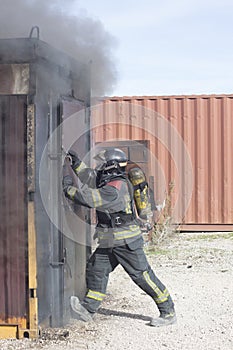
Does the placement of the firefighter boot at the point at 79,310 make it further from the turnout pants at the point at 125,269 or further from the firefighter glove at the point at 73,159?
the firefighter glove at the point at 73,159

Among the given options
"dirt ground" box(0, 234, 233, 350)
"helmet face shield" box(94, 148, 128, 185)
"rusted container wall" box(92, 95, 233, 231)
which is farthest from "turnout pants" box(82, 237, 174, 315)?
"rusted container wall" box(92, 95, 233, 231)

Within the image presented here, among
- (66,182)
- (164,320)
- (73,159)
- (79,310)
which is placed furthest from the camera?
(164,320)

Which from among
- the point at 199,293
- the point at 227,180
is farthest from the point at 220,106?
the point at 199,293

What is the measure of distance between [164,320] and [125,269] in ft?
1.94

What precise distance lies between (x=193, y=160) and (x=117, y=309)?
6.09 m

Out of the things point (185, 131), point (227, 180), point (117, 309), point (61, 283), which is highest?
point (185, 131)

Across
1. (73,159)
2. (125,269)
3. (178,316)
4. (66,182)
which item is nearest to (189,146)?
(178,316)

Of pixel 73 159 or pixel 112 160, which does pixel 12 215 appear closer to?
pixel 73 159

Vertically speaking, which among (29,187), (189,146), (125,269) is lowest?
(125,269)

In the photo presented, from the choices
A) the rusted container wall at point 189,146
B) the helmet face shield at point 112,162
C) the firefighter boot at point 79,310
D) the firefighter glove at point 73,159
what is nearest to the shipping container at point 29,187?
the firefighter glove at point 73,159

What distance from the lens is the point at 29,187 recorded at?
15.6 ft

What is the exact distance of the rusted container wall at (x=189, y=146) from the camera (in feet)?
37.7

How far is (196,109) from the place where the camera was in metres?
11.7

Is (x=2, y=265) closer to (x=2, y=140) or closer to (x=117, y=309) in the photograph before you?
(x=2, y=140)
